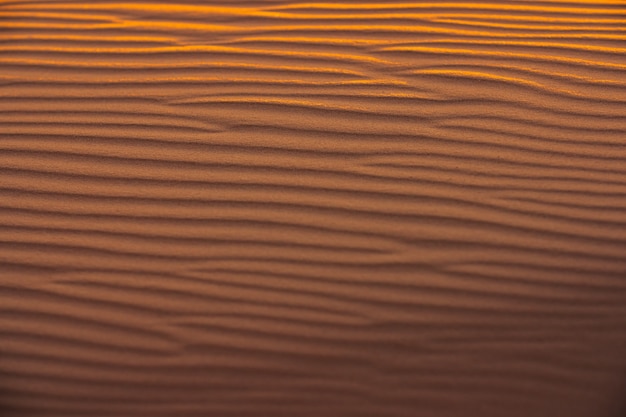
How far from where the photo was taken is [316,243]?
1125mm

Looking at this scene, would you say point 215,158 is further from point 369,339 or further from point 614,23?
point 614,23

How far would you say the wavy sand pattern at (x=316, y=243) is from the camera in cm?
111

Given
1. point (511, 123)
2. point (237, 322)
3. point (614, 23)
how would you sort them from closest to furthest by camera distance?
1. point (237, 322)
2. point (511, 123)
3. point (614, 23)

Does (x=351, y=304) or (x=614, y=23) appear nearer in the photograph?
(x=351, y=304)

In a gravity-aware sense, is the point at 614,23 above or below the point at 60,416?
above

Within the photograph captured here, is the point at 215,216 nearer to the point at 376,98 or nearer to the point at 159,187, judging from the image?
the point at 159,187

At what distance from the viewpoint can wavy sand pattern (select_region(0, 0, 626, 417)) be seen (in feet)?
3.64

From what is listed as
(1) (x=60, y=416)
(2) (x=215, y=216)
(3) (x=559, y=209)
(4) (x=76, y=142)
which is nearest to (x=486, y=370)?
(3) (x=559, y=209)

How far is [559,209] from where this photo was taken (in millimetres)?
1164

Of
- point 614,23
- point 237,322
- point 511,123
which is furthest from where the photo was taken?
point 614,23

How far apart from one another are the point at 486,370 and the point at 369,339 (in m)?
0.23

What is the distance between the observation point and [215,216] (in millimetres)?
1135

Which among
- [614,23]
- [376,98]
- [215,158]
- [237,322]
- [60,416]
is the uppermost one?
[614,23]

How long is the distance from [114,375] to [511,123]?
89cm
